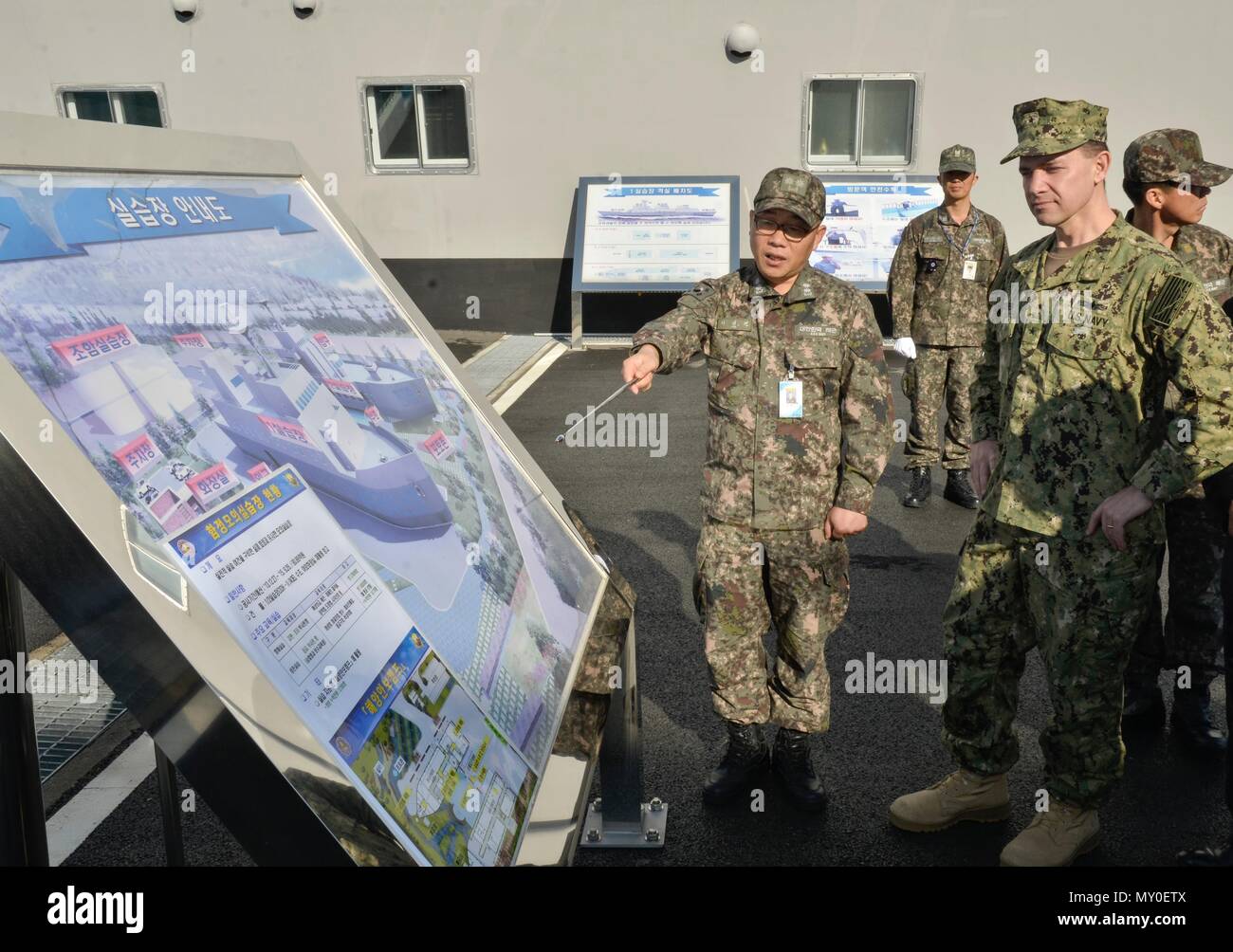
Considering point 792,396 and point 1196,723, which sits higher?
point 792,396

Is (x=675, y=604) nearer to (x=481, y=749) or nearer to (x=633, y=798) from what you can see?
(x=633, y=798)

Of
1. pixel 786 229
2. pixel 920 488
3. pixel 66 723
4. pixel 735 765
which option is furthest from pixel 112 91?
pixel 735 765

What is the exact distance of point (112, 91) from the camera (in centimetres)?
1138

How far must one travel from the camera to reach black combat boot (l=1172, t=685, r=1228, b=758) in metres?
3.38

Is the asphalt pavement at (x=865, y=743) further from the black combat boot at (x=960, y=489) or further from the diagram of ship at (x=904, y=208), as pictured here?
the diagram of ship at (x=904, y=208)

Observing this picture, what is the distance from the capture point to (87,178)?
1.31 m

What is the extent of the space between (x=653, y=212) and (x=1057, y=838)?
8.91 meters

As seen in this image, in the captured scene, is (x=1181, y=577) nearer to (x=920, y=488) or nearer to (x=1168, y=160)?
(x=1168, y=160)

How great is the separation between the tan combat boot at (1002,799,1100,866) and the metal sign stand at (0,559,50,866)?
2.33 m
